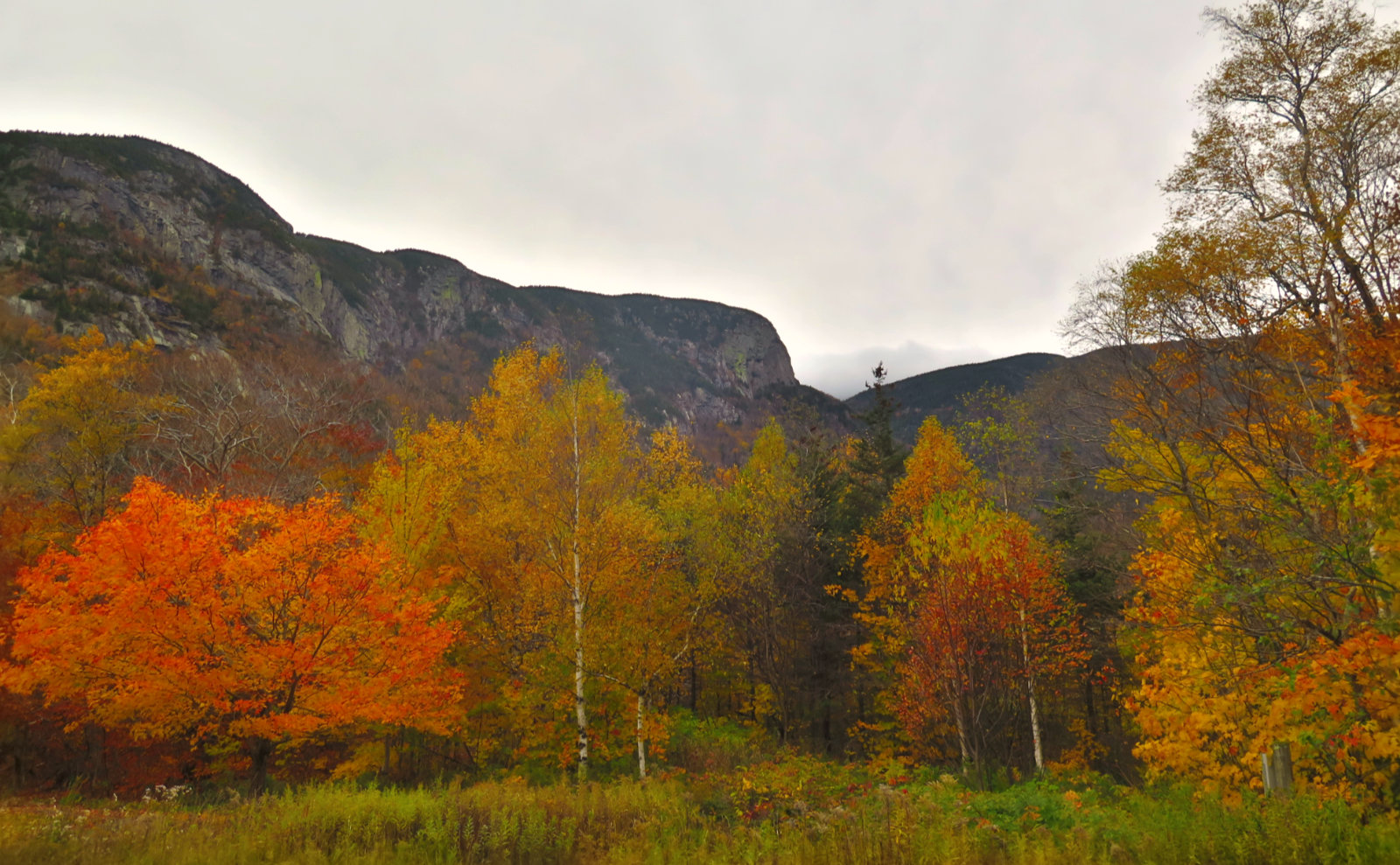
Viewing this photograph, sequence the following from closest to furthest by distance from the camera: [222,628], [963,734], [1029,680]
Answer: [222,628]
[963,734]
[1029,680]

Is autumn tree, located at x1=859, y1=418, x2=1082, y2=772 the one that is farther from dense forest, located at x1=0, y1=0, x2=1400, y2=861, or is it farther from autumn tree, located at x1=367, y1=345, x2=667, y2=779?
autumn tree, located at x1=367, y1=345, x2=667, y2=779

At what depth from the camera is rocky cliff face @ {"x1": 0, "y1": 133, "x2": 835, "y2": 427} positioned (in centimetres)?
6175

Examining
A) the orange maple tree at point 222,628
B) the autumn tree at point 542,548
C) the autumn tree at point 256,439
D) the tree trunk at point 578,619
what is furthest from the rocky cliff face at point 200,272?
the autumn tree at point 256,439

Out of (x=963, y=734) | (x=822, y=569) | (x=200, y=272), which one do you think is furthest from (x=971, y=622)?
(x=200, y=272)

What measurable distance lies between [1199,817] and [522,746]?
45.4ft

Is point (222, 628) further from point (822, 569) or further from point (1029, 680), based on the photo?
point (1029, 680)

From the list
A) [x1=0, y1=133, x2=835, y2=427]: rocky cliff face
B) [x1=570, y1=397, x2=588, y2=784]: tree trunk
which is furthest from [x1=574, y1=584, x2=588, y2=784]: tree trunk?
[x1=0, y1=133, x2=835, y2=427]: rocky cliff face

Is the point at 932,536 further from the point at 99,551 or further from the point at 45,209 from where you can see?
the point at 45,209

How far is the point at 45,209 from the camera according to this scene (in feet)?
258

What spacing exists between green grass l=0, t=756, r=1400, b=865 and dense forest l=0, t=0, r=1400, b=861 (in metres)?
0.70

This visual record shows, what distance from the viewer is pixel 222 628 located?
33.7 feet

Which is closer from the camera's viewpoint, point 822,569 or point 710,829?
point 710,829

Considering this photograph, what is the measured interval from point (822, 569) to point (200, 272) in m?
111

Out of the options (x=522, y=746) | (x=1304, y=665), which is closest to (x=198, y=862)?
(x=522, y=746)
